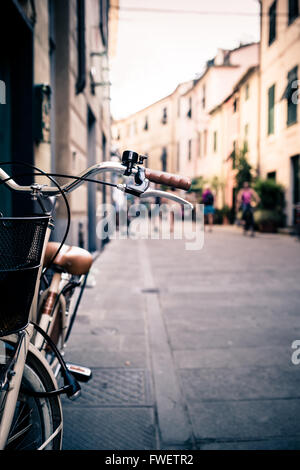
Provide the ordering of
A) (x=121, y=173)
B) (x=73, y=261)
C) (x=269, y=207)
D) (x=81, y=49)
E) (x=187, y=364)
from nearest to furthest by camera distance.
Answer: (x=121, y=173)
(x=73, y=261)
(x=187, y=364)
(x=81, y=49)
(x=269, y=207)

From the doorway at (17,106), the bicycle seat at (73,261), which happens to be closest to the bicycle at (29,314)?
the bicycle seat at (73,261)

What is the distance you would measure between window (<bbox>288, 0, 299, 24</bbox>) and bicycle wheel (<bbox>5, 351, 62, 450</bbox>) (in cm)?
1699

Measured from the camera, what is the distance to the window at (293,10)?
15.5m

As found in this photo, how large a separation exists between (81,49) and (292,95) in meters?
11.8

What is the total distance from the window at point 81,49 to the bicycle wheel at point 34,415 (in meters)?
5.24

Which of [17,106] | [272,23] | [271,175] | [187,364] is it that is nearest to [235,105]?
[272,23]

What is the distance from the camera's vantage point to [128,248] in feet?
39.0

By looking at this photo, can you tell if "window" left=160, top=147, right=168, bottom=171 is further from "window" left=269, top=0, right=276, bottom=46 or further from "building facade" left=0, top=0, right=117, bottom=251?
"building facade" left=0, top=0, right=117, bottom=251

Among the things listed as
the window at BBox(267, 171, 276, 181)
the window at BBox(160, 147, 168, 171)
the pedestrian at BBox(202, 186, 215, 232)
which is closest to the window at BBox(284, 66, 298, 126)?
the window at BBox(267, 171, 276, 181)

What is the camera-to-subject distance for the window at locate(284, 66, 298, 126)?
622 inches

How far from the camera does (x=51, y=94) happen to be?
4.91m

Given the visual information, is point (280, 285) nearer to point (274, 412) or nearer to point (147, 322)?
point (147, 322)

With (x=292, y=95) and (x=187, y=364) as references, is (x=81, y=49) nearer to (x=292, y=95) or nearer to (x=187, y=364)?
(x=187, y=364)

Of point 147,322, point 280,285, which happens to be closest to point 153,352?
point 147,322
